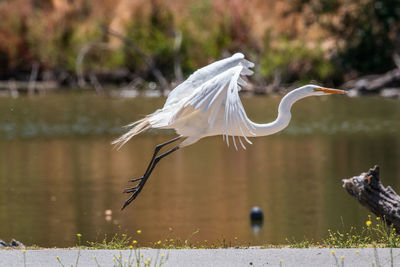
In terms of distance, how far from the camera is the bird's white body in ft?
22.9

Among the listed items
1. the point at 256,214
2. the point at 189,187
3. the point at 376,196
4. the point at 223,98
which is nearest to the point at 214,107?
the point at 223,98

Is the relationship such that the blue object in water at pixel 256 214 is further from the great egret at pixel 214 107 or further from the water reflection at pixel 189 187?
the great egret at pixel 214 107

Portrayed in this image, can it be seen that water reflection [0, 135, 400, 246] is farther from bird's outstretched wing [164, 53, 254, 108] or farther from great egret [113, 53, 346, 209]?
bird's outstretched wing [164, 53, 254, 108]

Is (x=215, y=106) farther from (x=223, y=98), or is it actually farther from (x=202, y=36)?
(x=202, y=36)

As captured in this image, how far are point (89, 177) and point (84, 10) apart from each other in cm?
2508

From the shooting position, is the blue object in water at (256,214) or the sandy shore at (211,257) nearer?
the sandy shore at (211,257)

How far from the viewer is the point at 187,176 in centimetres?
1571

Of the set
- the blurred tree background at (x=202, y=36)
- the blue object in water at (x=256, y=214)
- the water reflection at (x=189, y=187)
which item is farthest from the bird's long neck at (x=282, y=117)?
the blurred tree background at (x=202, y=36)

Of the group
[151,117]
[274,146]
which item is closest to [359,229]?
[151,117]

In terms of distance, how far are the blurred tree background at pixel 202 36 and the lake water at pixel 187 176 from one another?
20.8 ft

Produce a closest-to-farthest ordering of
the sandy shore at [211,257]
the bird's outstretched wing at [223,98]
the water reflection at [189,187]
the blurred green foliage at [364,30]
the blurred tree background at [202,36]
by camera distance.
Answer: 1. the sandy shore at [211,257]
2. the bird's outstretched wing at [223,98]
3. the water reflection at [189,187]
4. the blurred green foliage at [364,30]
5. the blurred tree background at [202,36]

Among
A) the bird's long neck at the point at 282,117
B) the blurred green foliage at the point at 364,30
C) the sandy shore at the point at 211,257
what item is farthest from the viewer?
the blurred green foliage at the point at 364,30

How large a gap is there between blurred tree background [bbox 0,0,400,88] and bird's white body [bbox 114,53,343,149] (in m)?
23.9

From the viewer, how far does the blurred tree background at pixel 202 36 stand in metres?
32.4
